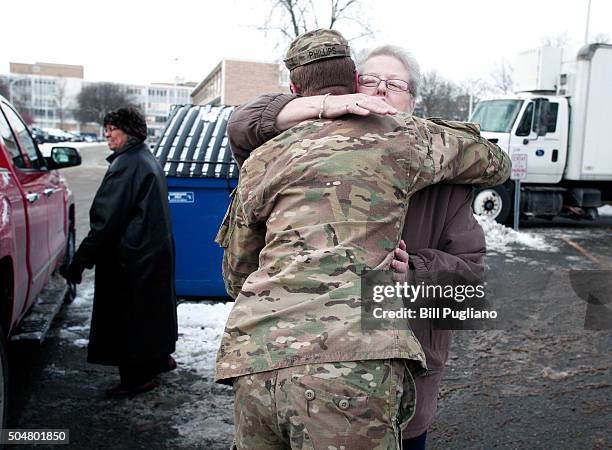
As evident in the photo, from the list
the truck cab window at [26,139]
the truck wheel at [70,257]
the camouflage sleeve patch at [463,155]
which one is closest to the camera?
the camouflage sleeve patch at [463,155]

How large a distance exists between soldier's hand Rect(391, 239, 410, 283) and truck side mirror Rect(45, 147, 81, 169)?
4408 millimetres

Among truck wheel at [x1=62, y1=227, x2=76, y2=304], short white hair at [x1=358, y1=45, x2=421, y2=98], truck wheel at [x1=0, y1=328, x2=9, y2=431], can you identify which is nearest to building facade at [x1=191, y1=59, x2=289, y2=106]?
truck wheel at [x1=62, y1=227, x2=76, y2=304]

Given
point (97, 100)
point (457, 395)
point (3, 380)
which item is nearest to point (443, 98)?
point (457, 395)

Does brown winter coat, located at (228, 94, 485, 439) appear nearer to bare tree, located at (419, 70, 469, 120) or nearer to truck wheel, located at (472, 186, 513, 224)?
truck wheel, located at (472, 186, 513, 224)

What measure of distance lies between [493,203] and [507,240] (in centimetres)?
200

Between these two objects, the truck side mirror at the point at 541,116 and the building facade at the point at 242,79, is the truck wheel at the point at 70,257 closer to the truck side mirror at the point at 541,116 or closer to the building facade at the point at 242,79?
the truck side mirror at the point at 541,116

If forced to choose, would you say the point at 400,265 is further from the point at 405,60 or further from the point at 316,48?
the point at 405,60

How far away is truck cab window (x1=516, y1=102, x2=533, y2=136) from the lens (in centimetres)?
1298

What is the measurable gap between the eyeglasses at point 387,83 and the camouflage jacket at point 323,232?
17.4 inches

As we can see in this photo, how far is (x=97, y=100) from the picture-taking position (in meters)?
102

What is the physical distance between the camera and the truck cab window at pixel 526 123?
12984 mm

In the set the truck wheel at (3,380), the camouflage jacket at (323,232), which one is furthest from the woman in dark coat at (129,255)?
the camouflage jacket at (323,232)

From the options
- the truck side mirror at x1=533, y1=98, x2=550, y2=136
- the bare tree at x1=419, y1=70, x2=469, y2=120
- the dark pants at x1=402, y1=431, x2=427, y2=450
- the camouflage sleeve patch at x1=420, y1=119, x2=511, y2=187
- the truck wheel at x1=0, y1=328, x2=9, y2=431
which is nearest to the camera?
the camouflage sleeve patch at x1=420, y1=119, x2=511, y2=187

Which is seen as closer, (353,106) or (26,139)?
(353,106)
